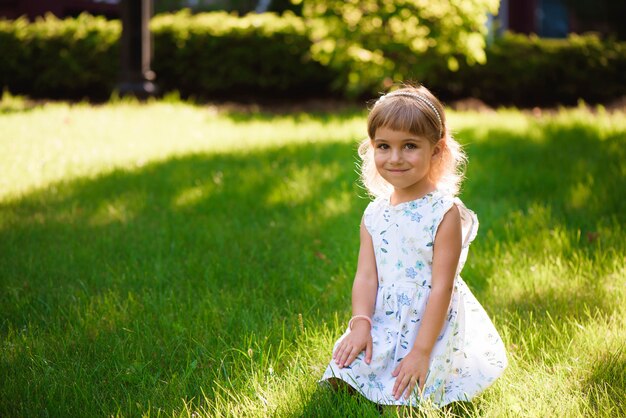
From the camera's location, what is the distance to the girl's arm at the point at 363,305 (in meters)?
2.29

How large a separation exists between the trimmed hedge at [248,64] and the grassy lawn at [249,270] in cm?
371

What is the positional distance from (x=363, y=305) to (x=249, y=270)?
1256 millimetres

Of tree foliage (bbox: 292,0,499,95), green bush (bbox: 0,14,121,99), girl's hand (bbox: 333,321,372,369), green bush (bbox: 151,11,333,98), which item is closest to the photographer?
girl's hand (bbox: 333,321,372,369)

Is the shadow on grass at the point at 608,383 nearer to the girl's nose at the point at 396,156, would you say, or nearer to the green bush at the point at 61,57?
the girl's nose at the point at 396,156

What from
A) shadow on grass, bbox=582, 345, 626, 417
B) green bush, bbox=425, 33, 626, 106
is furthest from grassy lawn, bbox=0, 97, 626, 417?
green bush, bbox=425, 33, 626, 106

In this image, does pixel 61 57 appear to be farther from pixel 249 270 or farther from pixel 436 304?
pixel 436 304

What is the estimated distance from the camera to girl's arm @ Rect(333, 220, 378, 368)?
7.52 ft

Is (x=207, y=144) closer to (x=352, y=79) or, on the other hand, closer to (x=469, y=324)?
(x=352, y=79)

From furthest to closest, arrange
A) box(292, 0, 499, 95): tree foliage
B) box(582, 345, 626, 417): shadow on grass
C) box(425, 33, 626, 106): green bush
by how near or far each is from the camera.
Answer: box(425, 33, 626, 106): green bush → box(292, 0, 499, 95): tree foliage → box(582, 345, 626, 417): shadow on grass

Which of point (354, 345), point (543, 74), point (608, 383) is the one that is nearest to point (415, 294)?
point (354, 345)

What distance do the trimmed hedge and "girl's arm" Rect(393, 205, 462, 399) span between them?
25.9 feet

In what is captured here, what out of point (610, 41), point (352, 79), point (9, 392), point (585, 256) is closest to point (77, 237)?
point (9, 392)

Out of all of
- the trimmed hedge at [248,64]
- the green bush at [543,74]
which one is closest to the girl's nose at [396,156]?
the trimmed hedge at [248,64]

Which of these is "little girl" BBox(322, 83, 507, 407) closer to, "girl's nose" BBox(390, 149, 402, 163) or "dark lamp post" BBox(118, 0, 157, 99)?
"girl's nose" BBox(390, 149, 402, 163)
